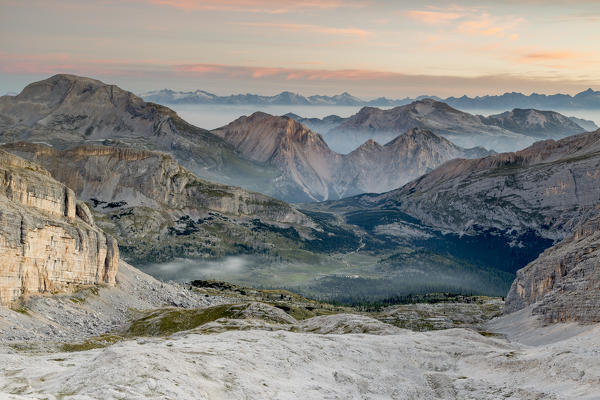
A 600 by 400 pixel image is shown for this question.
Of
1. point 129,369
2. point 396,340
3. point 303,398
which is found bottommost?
point 396,340

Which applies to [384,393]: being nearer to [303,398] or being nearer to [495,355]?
[303,398]

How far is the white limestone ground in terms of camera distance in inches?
4198

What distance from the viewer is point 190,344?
15875 cm

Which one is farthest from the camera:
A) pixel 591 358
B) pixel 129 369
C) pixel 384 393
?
pixel 384 393

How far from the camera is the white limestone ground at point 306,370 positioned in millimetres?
106625

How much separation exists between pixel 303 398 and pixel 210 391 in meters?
20.1

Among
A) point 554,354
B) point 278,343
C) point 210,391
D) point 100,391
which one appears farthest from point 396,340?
point 100,391

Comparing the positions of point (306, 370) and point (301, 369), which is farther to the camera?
point (306, 370)

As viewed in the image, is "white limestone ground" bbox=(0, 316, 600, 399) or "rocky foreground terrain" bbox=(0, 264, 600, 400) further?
"rocky foreground terrain" bbox=(0, 264, 600, 400)

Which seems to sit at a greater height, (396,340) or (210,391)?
(210,391)

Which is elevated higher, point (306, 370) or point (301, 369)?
point (301, 369)

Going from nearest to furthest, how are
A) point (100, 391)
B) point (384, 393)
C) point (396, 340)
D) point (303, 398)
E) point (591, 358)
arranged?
1. point (100, 391)
2. point (303, 398)
3. point (591, 358)
4. point (384, 393)
5. point (396, 340)

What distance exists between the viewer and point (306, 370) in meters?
144

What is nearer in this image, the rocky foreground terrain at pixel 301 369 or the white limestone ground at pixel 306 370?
the white limestone ground at pixel 306 370
